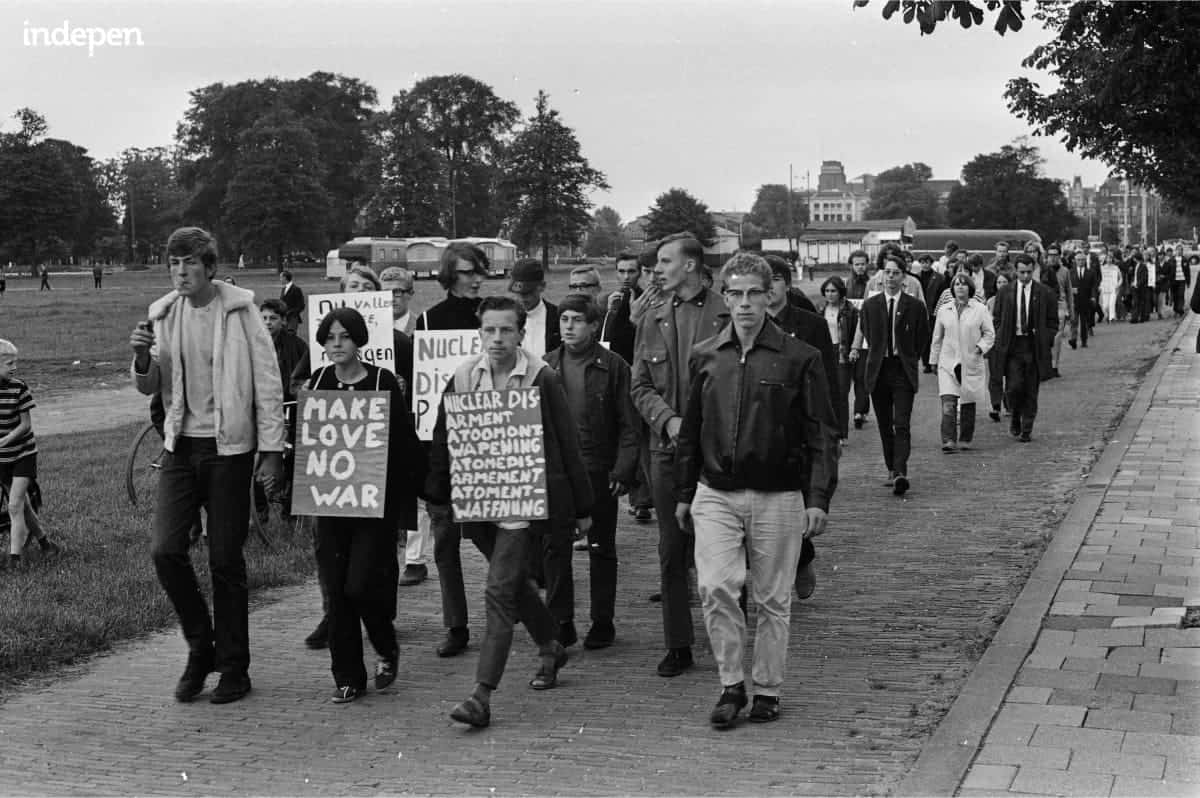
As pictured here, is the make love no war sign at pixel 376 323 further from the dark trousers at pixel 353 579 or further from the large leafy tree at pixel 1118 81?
the large leafy tree at pixel 1118 81

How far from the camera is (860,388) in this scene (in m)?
15.8

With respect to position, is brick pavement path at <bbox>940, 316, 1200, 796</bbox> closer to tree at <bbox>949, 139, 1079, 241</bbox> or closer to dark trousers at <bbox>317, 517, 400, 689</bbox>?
dark trousers at <bbox>317, 517, 400, 689</bbox>

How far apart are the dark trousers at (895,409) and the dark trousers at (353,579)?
6.64 metres

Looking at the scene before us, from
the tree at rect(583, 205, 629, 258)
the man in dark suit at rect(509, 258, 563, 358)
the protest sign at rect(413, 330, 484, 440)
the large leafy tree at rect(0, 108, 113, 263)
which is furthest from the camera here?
the tree at rect(583, 205, 629, 258)

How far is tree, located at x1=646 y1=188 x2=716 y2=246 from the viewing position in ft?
319

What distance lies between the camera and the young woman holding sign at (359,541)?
6.50m

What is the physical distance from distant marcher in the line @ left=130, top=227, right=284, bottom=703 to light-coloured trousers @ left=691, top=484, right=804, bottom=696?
210 centimetres

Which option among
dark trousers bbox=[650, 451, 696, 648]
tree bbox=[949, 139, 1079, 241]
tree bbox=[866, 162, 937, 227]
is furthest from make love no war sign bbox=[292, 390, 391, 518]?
tree bbox=[866, 162, 937, 227]

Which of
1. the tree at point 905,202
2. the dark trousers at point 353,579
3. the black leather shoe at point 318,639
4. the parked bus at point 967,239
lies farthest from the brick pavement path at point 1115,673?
the tree at point 905,202

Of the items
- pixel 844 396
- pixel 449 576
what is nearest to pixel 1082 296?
pixel 844 396

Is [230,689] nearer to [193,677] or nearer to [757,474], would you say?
[193,677]

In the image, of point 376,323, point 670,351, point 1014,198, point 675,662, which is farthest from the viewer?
point 1014,198

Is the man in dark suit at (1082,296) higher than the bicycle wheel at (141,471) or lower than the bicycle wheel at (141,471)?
higher

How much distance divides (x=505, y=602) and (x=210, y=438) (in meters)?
1.64
